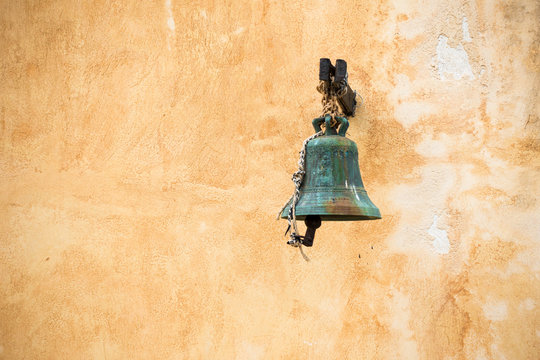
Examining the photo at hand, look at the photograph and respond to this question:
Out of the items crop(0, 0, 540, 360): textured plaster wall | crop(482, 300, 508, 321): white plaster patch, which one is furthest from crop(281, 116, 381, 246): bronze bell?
crop(482, 300, 508, 321): white plaster patch

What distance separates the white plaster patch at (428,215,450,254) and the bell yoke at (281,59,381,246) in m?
0.38

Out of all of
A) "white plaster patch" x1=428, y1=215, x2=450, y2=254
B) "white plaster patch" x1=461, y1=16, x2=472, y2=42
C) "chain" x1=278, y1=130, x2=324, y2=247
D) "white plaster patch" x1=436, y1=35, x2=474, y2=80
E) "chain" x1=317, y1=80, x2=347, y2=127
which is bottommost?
"white plaster patch" x1=428, y1=215, x2=450, y2=254

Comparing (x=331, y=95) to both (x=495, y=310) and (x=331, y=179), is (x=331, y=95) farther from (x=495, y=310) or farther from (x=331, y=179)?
(x=495, y=310)

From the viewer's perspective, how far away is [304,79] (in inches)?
85.3

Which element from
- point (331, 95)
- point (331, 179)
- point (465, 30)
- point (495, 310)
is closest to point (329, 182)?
point (331, 179)

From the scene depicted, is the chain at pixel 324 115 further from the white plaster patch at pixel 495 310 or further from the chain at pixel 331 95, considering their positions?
the white plaster patch at pixel 495 310

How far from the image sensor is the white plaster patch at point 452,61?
197 centimetres

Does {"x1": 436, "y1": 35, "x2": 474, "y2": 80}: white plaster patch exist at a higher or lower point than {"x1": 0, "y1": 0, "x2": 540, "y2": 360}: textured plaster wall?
higher

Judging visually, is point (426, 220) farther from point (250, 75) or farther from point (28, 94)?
point (28, 94)

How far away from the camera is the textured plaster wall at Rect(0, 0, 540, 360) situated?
1884 millimetres

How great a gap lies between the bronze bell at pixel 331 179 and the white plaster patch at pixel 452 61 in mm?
572

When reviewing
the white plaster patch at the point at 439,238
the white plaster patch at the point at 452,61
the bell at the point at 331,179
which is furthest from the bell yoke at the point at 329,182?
the white plaster patch at the point at 452,61

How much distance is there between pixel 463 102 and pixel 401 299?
2.41 ft

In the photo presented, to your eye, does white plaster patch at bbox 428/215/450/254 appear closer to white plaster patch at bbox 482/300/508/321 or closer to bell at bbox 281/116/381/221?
white plaster patch at bbox 482/300/508/321
